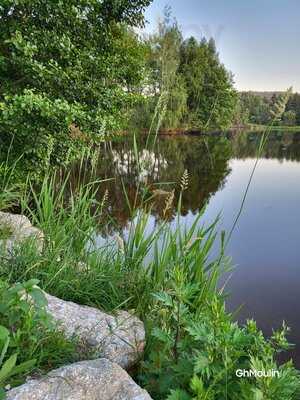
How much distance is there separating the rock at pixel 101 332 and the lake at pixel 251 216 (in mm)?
1087

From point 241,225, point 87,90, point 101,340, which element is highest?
point 87,90

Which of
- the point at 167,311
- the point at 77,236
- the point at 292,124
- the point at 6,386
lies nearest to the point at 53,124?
the point at 77,236

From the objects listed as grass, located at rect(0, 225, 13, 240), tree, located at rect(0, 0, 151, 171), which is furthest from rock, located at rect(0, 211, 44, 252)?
tree, located at rect(0, 0, 151, 171)

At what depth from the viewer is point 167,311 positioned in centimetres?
220

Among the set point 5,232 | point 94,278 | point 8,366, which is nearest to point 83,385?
point 8,366

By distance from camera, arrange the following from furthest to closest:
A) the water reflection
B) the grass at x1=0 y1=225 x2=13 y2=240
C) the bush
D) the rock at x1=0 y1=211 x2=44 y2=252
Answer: the water reflection, the grass at x1=0 y1=225 x2=13 y2=240, the rock at x1=0 y1=211 x2=44 y2=252, the bush

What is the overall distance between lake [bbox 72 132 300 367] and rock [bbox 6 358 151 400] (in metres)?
1.48

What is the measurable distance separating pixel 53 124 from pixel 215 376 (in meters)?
5.40

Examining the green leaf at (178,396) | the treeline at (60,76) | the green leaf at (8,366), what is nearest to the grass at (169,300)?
the green leaf at (178,396)

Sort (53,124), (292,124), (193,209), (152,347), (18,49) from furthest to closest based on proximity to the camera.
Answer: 1. (292,124)
2. (193,209)
3. (53,124)
4. (18,49)
5. (152,347)

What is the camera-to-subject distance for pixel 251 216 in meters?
10.4

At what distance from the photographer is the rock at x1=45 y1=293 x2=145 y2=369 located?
6.16 ft

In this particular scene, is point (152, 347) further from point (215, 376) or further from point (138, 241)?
point (138, 241)

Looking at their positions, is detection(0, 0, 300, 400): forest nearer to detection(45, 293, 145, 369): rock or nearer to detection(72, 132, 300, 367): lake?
detection(45, 293, 145, 369): rock
